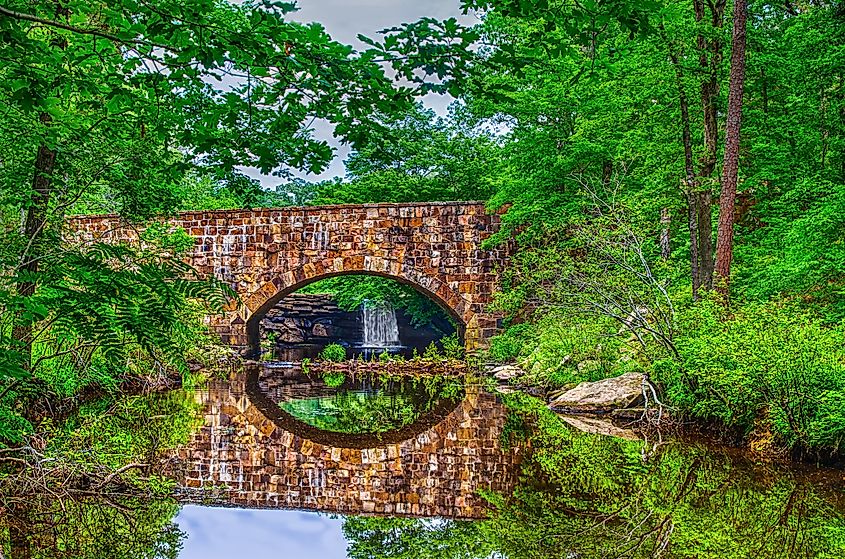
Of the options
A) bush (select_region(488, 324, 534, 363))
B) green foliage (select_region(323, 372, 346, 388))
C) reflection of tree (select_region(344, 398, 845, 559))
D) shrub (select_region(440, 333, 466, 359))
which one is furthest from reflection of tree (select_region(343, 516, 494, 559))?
shrub (select_region(440, 333, 466, 359))

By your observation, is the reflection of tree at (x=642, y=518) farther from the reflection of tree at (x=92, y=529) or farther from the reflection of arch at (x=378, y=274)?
the reflection of arch at (x=378, y=274)

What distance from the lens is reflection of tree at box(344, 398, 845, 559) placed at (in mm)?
4719

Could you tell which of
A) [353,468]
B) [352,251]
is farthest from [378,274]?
[353,468]

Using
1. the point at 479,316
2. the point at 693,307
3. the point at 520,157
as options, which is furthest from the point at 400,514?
the point at 479,316

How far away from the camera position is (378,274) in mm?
17750

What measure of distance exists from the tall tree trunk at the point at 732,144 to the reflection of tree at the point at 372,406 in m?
4.26

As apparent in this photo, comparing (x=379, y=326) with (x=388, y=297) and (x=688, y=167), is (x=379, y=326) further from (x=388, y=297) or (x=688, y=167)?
(x=688, y=167)

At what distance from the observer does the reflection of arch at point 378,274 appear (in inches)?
683

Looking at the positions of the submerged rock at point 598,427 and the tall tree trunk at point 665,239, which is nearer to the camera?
the submerged rock at point 598,427

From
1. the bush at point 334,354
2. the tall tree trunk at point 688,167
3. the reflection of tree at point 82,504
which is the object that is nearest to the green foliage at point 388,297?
the bush at point 334,354

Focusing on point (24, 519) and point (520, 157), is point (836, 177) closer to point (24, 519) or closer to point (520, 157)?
point (520, 157)

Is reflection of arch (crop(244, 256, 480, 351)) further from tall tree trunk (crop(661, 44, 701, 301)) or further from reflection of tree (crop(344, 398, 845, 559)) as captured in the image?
reflection of tree (crop(344, 398, 845, 559))

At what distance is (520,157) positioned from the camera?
14953 mm

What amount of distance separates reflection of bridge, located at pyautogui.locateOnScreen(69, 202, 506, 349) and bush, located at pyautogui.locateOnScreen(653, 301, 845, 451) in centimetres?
869
